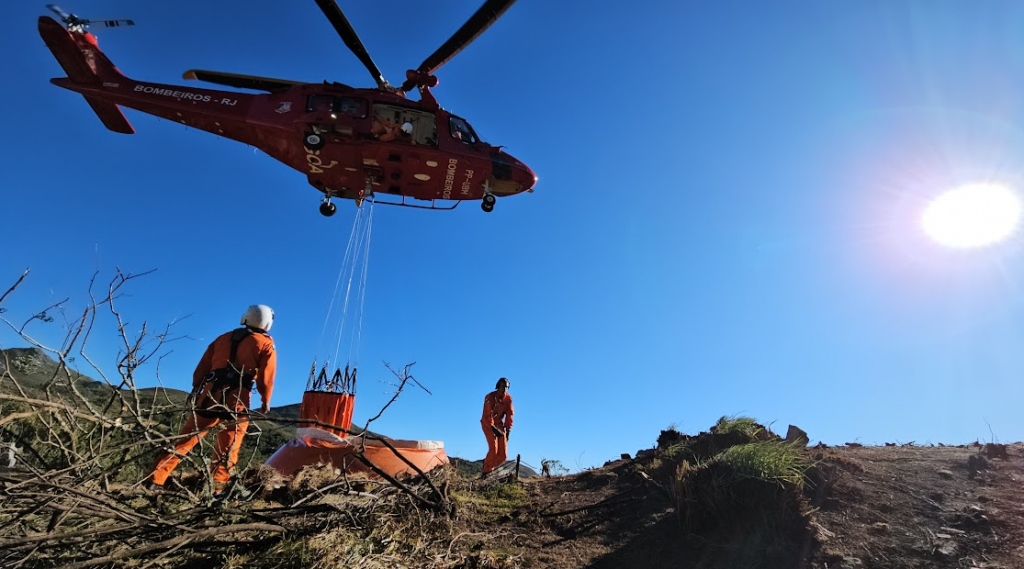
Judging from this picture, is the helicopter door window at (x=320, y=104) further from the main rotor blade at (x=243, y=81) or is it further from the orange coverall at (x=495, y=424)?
the orange coverall at (x=495, y=424)

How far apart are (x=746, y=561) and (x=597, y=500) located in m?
1.86

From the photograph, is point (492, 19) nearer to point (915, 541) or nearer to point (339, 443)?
point (339, 443)

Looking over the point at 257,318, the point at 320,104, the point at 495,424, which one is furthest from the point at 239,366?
the point at 320,104

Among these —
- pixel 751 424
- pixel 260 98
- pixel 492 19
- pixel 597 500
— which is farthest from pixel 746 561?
pixel 260 98

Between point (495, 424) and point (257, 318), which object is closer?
point (257, 318)

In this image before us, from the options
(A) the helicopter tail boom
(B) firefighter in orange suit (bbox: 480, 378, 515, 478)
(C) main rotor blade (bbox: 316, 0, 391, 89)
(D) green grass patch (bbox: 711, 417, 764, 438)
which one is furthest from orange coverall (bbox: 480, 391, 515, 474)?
(A) the helicopter tail boom

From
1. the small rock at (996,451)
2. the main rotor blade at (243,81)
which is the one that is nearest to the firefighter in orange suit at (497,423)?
the small rock at (996,451)

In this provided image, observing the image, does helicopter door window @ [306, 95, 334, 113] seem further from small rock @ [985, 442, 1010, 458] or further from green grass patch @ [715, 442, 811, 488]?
small rock @ [985, 442, 1010, 458]

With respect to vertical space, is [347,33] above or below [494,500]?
above

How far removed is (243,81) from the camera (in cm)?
932

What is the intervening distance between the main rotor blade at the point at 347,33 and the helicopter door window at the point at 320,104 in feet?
3.05

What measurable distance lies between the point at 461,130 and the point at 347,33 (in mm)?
2461

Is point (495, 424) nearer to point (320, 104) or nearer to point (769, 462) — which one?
point (769, 462)

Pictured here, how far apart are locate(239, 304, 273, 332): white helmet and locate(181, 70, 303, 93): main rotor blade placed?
5893 mm
